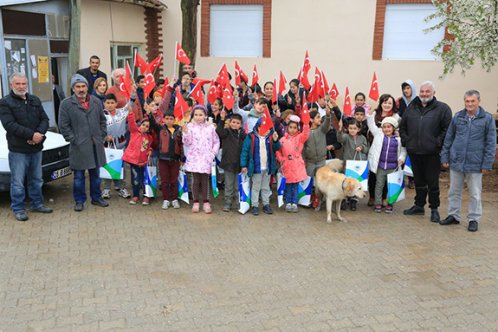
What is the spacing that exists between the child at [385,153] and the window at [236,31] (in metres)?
7.42

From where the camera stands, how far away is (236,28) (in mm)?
13586

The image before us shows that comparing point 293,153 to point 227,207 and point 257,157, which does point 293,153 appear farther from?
point 227,207

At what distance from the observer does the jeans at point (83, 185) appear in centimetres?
680

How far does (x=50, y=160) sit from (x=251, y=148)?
3.05 metres

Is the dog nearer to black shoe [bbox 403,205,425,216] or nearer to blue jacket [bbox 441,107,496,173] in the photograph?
black shoe [bbox 403,205,425,216]

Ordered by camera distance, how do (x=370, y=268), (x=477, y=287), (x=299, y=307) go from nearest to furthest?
(x=299, y=307), (x=477, y=287), (x=370, y=268)

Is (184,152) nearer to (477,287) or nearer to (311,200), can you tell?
(311,200)

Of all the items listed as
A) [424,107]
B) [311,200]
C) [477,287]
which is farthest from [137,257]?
[424,107]

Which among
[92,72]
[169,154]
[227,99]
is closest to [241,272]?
[169,154]

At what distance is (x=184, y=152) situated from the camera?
22.8ft

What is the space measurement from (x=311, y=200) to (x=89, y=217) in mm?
3251

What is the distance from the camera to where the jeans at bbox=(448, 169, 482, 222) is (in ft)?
20.4

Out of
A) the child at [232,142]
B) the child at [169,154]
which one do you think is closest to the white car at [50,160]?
the child at [169,154]


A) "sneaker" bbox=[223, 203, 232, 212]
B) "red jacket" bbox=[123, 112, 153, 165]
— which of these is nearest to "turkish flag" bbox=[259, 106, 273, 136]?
"sneaker" bbox=[223, 203, 232, 212]
